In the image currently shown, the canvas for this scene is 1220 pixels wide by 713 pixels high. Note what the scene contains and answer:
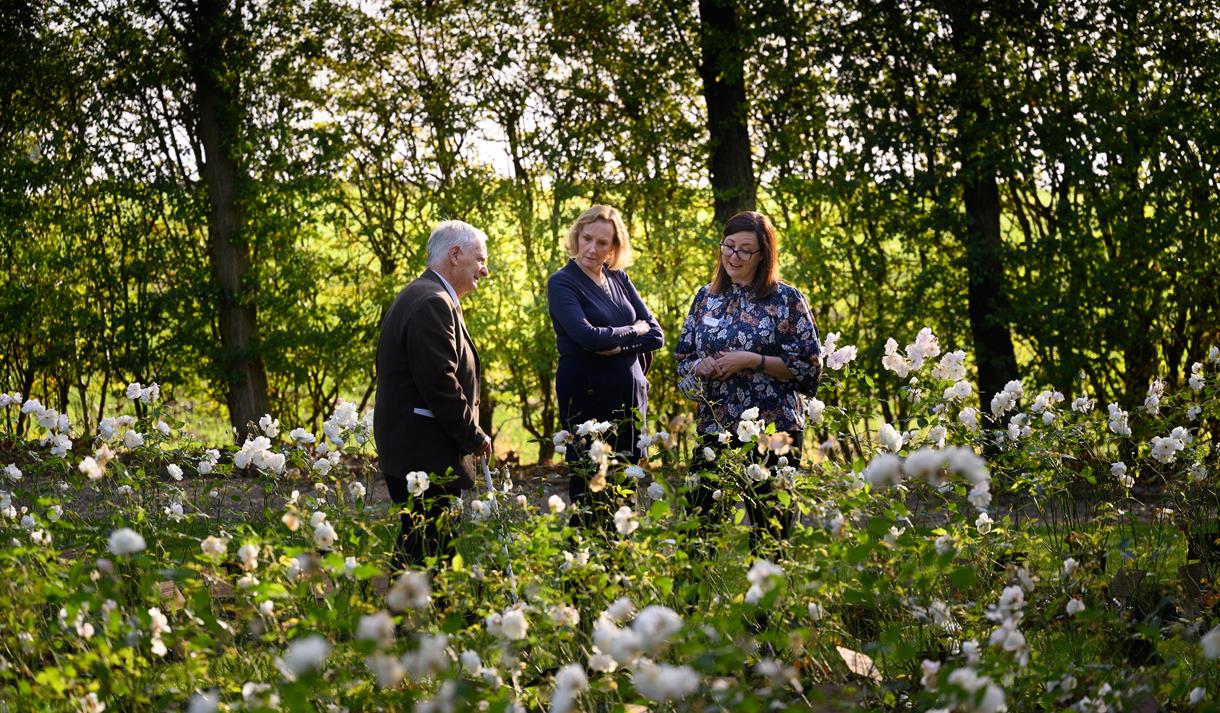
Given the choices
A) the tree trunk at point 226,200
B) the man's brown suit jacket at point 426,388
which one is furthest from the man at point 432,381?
the tree trunk at point 226,200

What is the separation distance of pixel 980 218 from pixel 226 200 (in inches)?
233

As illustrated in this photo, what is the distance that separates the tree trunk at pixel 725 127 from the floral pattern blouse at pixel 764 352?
4.30 m

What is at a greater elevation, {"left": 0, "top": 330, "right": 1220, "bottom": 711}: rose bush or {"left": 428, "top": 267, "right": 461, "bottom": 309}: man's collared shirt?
{"left": 428, "top": 267, "right": 461, "bottom": 309}: man's collared shirt

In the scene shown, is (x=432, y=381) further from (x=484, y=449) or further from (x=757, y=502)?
(x=757, y=502)

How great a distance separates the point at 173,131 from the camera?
976 centimetres

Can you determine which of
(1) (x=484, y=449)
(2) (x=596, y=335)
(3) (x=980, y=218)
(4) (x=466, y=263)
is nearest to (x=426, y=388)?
(1) (x=484, y=449)

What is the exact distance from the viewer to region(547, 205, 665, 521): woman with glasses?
4691 millimetres

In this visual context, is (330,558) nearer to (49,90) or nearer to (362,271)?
(362,271)

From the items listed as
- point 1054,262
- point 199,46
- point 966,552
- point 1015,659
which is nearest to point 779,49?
point 1054,262

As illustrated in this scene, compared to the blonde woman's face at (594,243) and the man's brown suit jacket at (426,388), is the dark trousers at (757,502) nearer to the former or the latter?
the man's brown suit jacket at (426,388)

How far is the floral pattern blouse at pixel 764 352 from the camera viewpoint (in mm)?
4418

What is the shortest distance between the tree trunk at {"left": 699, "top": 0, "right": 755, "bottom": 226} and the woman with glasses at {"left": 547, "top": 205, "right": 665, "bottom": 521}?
398 cm

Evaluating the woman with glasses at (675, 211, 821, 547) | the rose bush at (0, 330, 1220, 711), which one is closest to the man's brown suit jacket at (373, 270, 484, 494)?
the rose bush at (0, 330, 1220, 711)

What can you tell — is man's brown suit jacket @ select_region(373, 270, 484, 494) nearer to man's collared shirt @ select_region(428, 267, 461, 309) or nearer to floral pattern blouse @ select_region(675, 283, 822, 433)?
man's collared shirt @ select_region(428, 267, 461, 309)
